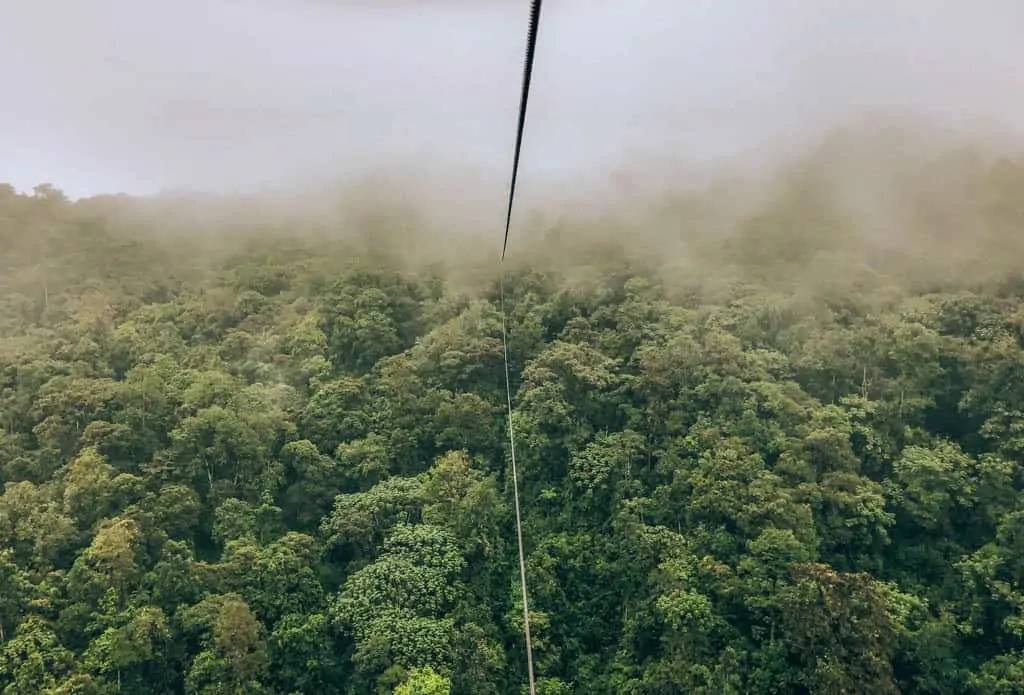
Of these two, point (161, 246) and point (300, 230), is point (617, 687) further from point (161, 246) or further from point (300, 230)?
point (300, 230)

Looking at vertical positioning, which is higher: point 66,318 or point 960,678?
point 66,318

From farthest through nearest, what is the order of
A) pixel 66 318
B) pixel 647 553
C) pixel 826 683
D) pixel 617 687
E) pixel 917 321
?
pixel 66 318 → pixel 917 321 → pixel 647 553 → pixel 617 687 → pixel 826 683

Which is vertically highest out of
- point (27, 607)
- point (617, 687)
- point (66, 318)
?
point (66, 318)

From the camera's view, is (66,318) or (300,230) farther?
(300,230)

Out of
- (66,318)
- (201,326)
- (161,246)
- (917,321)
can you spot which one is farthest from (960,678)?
(161,246)

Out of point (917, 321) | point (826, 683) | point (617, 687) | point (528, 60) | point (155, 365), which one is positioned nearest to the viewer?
point (528, 60)

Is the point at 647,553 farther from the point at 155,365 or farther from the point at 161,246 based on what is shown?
the point at 161,246
